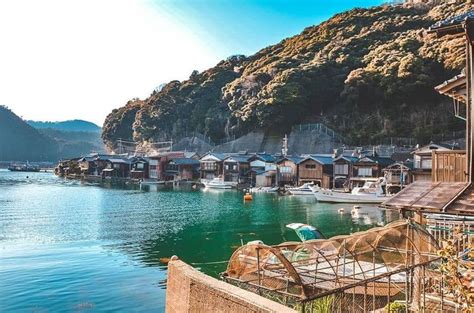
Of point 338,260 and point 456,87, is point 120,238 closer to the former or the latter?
point 338,260

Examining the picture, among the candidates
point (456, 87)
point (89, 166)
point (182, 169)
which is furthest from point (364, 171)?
point (89, 166)

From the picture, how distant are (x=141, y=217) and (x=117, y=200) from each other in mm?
15602

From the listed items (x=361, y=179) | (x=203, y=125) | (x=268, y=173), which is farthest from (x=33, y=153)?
(x=361, y=179)

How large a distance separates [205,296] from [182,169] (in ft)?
278

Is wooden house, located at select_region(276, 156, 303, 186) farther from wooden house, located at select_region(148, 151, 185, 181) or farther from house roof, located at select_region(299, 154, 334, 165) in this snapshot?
wooden house, located at select_region(148, 151, 185, 181)

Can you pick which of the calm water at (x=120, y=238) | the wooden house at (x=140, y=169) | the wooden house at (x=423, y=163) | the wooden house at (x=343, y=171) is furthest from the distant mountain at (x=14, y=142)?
the wooden house at (x=423, y=163)

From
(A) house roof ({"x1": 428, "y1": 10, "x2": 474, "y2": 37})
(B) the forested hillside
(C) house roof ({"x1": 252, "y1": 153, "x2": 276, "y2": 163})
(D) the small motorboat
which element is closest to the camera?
(A) house roof ({"x1": 428, "y1": 10, "x2": 474, "y2": 37})

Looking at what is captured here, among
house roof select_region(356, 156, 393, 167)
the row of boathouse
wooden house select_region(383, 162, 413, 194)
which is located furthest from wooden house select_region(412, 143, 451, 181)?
house roof select_region(356, 156, 393, 167)

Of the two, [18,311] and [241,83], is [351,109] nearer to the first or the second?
[241,83]

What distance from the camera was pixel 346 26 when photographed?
10275 cm

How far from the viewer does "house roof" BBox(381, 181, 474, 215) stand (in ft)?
30.1

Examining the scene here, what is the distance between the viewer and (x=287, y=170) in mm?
72875

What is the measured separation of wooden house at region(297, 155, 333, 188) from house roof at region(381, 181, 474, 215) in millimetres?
57144

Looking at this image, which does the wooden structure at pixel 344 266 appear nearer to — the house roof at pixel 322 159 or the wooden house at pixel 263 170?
the house roof at pixel 322 159
